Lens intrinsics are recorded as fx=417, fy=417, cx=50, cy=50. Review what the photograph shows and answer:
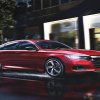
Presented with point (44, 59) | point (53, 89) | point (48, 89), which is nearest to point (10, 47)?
point (44, 59)

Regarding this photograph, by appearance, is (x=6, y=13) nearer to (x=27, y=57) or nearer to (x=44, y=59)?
(x=27, y=57)

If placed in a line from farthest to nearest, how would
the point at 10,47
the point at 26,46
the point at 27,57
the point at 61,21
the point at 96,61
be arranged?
the point at 61,21, the point at 10,47, the point at 26,46, the point at 27,57, the point at 96,61

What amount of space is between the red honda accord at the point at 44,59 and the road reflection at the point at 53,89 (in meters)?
0.40

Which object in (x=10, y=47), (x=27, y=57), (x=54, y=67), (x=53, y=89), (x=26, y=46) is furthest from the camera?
(x=10, y=47)

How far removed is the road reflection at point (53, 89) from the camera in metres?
8.77

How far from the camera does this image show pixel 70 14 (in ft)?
88.3

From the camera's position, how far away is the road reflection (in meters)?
8.77

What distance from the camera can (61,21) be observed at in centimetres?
2784

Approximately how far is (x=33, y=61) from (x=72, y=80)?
1.90m

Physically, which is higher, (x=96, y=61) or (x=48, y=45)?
(x=48, y=45)

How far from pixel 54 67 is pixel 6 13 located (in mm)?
16806

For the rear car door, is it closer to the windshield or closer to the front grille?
the windshield

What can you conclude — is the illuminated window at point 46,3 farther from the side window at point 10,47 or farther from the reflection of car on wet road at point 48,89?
the reflection of car on wet road at point 48,89

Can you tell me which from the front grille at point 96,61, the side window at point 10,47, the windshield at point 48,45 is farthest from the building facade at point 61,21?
the front grille at point 96,61
